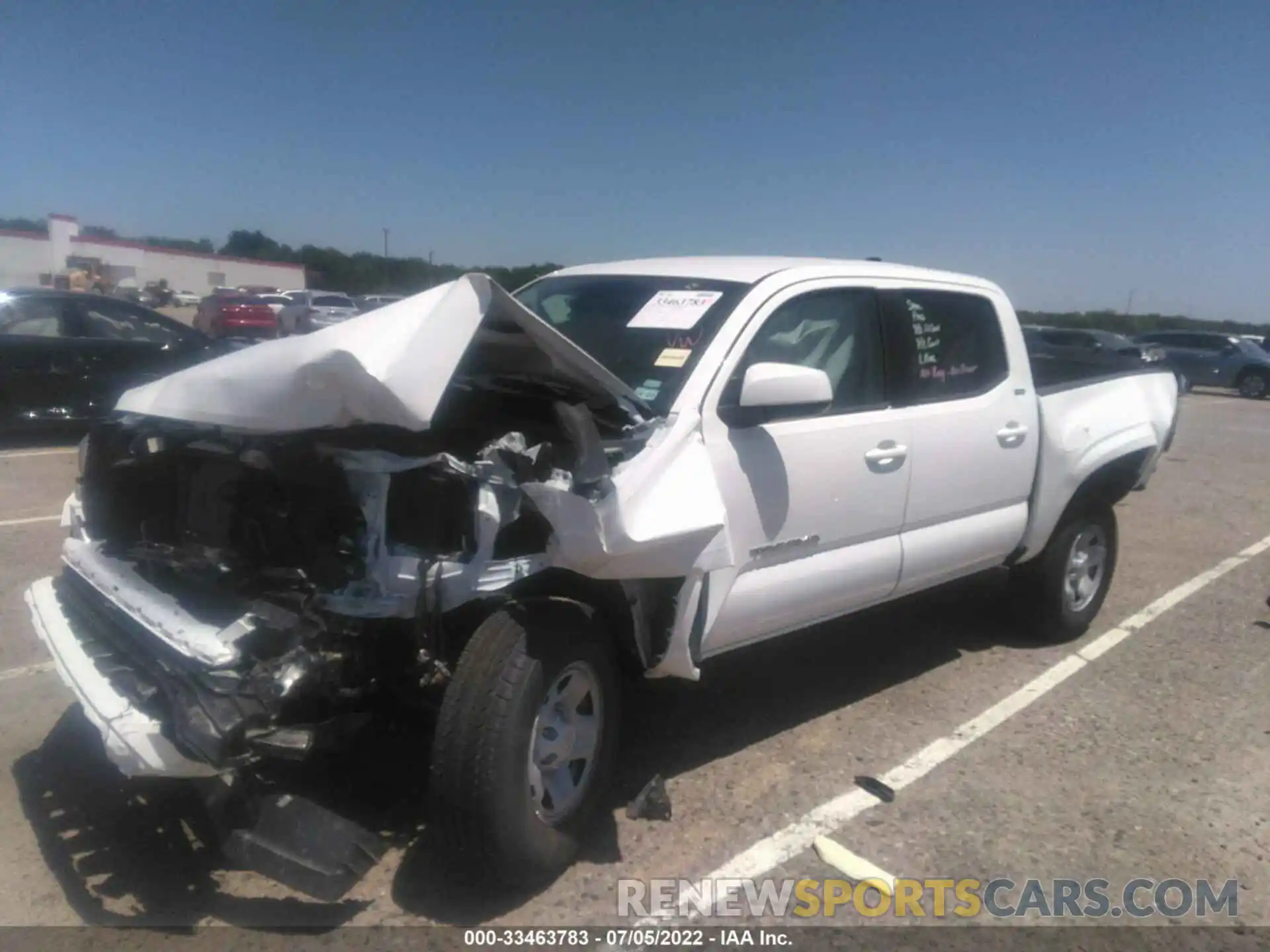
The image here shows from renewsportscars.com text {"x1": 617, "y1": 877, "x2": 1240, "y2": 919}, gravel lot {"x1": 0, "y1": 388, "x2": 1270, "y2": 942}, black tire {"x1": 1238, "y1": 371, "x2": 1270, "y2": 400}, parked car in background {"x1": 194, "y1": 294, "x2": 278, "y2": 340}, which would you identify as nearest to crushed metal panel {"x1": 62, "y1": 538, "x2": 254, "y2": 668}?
gravel lot {"x1": 0, "y1": 388, "x2": 1270, "y2": 942}

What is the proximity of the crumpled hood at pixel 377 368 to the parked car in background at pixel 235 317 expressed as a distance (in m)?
25.6

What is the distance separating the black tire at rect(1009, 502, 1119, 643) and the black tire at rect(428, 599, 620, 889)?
3.12 m

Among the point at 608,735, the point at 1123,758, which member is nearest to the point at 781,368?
the point at 608,735

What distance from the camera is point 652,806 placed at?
3.56 m

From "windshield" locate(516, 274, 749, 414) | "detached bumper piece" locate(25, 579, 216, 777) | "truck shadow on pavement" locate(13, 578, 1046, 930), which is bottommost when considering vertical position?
"truck shadow on pavement" locate(13, 578, 1046, 930)

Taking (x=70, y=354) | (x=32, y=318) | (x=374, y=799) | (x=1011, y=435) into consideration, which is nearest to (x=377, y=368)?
(x=374, y=799)

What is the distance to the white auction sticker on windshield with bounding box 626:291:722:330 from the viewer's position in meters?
3.80

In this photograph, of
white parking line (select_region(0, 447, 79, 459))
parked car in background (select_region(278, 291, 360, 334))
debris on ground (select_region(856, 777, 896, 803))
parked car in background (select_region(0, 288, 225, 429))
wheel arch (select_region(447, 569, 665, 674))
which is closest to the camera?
wheel arch (select_region(447, 569, 665, 674))

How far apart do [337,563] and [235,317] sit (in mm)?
28138

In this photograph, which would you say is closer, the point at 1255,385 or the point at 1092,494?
the point at 1092,494

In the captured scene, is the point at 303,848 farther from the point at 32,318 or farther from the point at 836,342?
the point at 32,318

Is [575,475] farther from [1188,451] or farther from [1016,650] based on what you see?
[1188,451]

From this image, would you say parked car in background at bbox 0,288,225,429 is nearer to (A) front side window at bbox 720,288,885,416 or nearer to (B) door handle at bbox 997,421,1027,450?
(A) front side window at bbox 720,288,885,416

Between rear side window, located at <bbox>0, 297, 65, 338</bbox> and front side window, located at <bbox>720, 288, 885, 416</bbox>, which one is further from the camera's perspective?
rear side window, located at <bbox>0, 297, 65, 338</bbox>
